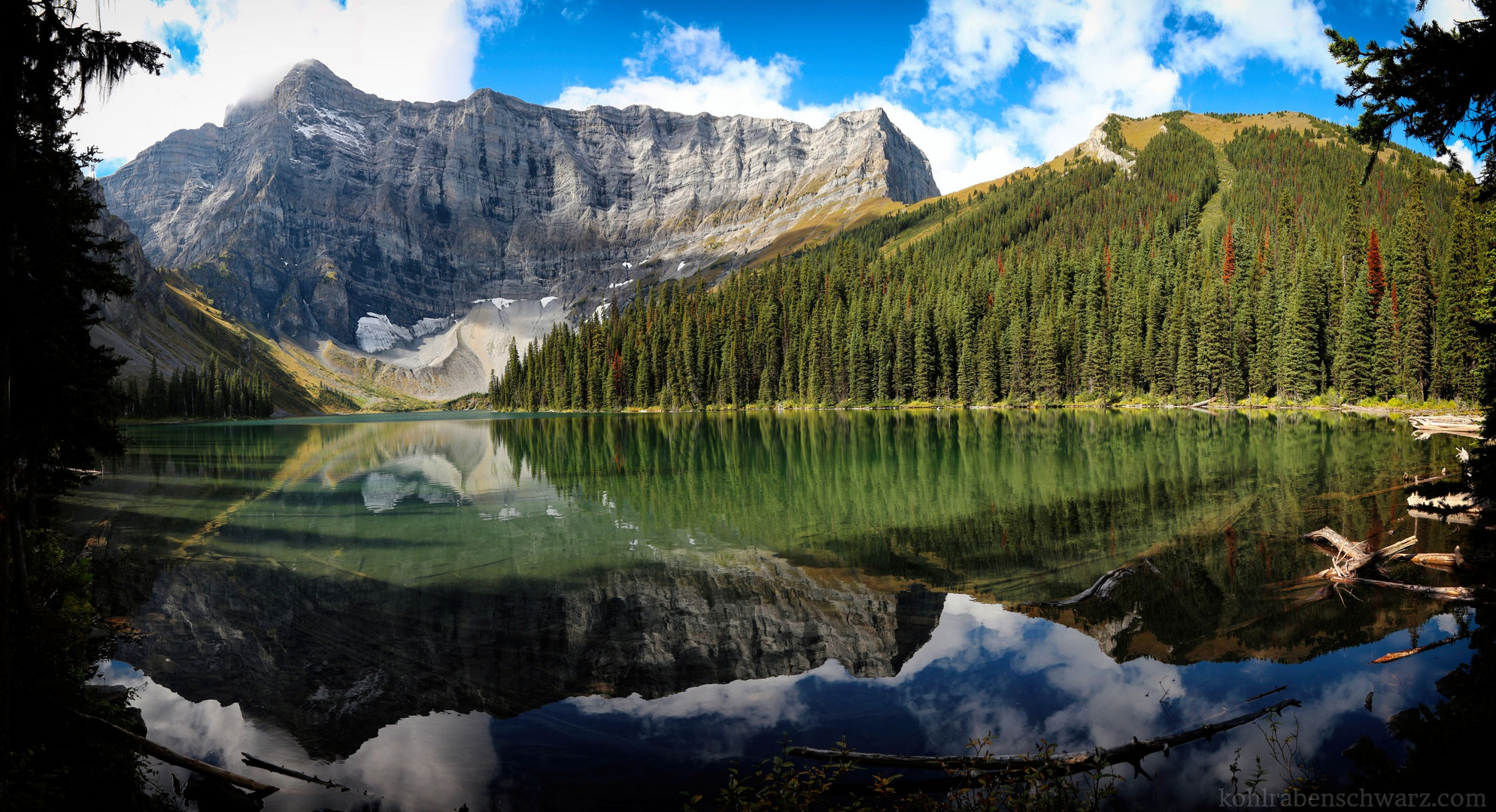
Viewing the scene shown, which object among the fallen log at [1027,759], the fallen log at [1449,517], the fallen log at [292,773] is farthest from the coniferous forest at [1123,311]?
the fallen log at [292,773]

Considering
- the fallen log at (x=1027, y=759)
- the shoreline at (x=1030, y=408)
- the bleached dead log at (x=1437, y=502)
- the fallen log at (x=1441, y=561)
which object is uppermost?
the shoreline at (x=1030, y=408)

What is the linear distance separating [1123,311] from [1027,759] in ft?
344

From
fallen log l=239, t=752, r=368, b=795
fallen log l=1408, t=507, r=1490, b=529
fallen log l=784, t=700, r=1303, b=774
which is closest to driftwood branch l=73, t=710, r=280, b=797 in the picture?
fallen log l=239, t=752, r=368, b=795

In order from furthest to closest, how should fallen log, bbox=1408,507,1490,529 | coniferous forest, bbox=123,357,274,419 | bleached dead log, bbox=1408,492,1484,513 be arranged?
coniferous forest, bbox=123,357,274,419 → fallen log, bbox=1408,507,1490,529 → bleached dead log, bbox=1408,492,1484,513

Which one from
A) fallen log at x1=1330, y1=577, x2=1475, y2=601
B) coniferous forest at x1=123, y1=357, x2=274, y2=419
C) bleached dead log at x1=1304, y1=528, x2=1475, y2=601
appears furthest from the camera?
coniferous forest at x1=123, y1=357, x2=274, y2=419

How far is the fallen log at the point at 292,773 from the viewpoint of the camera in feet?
25.7

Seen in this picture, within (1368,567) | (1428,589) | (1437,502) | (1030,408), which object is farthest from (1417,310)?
(1428,589)

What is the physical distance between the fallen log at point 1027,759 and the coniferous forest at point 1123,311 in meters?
47.5

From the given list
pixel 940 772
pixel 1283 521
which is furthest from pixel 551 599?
pixel 1283 521

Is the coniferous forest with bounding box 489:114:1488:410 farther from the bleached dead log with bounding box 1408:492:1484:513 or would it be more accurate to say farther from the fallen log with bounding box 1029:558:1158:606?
the fallen log with bounding box 1029:558:1158:606

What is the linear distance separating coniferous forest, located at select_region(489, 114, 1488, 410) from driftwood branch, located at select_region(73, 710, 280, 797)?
55.9 metres

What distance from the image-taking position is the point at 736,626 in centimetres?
1302

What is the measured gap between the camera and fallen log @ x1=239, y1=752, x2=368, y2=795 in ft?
25.7

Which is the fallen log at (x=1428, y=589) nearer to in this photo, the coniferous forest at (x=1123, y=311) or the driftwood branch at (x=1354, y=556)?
the driftwood branch at (x=1354, y=556)
